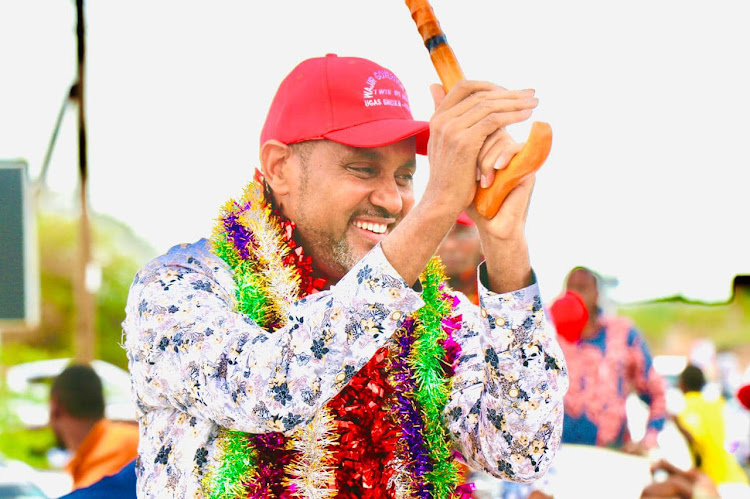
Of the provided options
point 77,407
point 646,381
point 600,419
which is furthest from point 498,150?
point 646,381

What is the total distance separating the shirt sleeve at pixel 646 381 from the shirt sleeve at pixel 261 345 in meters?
4.23

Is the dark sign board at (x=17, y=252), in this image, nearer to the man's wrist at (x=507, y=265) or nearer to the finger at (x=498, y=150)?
the man's wrist at (x=507, y=265)

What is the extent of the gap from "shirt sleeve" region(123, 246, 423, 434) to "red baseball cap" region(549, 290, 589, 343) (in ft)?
12.5

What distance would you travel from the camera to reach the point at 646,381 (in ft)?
18.0

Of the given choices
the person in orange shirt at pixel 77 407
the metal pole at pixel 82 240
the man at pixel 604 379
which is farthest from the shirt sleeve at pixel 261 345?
the metal pole at pixel 82 240

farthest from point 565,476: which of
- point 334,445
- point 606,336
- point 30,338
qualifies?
point 30,338

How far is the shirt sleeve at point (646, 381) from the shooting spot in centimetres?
544

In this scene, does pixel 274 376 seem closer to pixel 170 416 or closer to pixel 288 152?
pixel 170 416

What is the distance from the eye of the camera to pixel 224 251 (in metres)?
1.92

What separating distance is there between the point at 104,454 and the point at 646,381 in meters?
3.37

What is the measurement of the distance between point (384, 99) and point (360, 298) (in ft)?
2.26

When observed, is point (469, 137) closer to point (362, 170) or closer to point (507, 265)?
point (507, 265)

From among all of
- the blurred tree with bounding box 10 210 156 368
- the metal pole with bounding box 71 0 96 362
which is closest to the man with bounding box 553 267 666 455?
the metal pole with bounding box 71 0 96 362

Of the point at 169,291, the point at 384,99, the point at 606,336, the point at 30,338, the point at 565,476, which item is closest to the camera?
the point at 169,291
